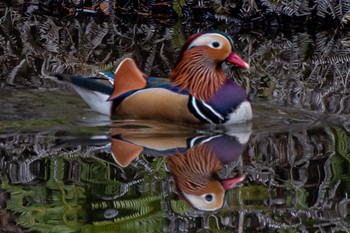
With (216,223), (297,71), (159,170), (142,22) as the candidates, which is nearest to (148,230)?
(216,223)

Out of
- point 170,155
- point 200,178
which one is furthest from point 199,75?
point 200,178

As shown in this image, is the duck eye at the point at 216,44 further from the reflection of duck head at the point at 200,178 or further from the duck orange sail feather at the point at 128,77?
the reflection of duck head at the point at 200,178

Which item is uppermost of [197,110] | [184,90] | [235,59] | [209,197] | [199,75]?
[235,59]

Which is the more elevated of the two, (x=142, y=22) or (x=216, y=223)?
(x=142, y=22)

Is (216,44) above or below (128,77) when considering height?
above

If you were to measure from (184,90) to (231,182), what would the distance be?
1872 millimetres

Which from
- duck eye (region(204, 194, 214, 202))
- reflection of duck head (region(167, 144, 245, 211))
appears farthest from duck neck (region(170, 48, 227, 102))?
duck eye (region(204, 194, 214, 202))

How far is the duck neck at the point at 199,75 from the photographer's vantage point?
22.6 feet

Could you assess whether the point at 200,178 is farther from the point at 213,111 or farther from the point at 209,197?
the point at 213,111

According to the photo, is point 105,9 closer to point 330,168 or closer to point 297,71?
point 297,71

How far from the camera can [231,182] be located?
5.10 meters

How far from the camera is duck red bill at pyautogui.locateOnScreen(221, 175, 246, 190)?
5.02 m

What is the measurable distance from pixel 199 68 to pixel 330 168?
1.84 metres

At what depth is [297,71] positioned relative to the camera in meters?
8.47
